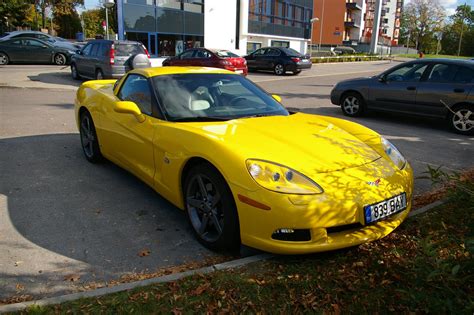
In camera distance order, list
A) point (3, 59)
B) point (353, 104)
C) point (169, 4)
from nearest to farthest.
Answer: point (353, 104) → point (3, 59) → point (169, 4)

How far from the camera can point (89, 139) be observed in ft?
18.9

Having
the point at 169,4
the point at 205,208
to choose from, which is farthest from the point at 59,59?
the point at 205,208

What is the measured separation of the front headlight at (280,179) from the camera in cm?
299

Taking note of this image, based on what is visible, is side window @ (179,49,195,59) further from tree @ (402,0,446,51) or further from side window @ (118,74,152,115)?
tree @ (402,0,446,51)

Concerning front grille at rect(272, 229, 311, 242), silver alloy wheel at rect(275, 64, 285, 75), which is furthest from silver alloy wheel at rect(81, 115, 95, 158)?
silver alloy wheel at rect(275, 64, 285, 75)

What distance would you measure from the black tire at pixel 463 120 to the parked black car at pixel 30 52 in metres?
19.6

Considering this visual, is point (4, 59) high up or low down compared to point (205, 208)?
up

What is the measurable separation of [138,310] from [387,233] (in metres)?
1.93

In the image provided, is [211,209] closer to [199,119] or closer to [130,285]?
[130,285]

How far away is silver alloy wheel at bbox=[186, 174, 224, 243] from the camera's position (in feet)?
11.2

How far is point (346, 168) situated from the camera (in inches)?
130

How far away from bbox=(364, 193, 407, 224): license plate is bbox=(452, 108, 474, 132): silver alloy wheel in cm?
569

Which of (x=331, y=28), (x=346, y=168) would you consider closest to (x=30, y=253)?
(x=346, y=168)

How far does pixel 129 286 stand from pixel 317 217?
1.39 meters
